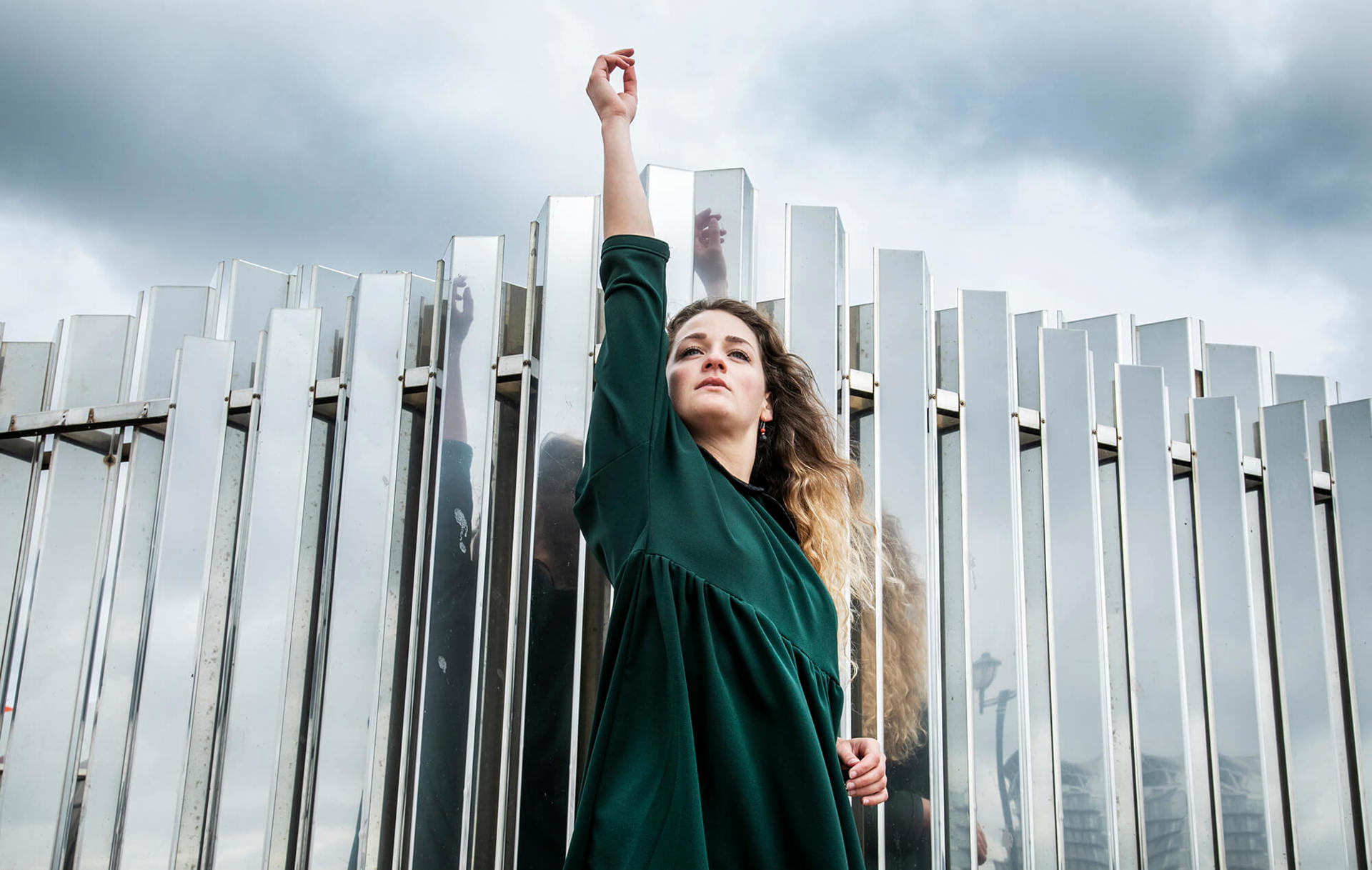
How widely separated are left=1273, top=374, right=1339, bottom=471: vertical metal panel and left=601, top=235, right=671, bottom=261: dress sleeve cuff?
342 centimetres

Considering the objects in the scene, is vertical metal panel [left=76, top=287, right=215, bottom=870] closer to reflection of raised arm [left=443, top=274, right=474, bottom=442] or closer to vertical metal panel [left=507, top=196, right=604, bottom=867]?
reflection of raised arm [left=443, top=274, right=474, bottom=442]

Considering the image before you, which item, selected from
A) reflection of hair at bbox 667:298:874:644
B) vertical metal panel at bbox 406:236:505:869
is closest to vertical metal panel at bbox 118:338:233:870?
vertical metal panel at bbox 406:236:505:869

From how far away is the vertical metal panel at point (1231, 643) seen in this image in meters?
3.42

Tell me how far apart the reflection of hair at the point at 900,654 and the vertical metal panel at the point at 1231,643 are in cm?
118

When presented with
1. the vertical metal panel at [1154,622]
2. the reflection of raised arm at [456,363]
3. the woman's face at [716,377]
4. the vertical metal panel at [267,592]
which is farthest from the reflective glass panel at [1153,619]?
the vertical metal panel at [267,592]

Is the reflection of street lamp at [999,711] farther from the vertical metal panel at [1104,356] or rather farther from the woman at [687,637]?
the woman at [687,637]

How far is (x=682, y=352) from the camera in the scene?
213 cm

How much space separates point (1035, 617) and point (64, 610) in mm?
3462

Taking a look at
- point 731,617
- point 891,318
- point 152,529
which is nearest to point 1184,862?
point 891,318

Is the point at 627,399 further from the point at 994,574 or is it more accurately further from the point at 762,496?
the point at 994,574

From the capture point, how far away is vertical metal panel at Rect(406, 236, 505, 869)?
294cm

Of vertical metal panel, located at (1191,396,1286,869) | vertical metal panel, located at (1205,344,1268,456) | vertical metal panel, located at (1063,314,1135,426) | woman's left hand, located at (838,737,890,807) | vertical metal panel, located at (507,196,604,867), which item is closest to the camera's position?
woman's left hand, located at (838,737,890,807)

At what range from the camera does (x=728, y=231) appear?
3.20 m

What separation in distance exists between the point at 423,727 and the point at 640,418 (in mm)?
1768
